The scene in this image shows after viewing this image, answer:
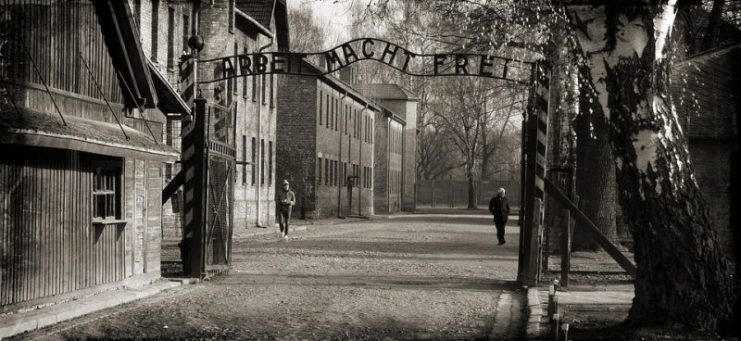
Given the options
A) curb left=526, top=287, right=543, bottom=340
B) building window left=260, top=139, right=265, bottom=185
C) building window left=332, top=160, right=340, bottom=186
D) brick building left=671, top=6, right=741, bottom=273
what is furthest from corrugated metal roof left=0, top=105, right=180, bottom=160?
building window left=332, top=160, right=340, bottom=186

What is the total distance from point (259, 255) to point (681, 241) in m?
15.9

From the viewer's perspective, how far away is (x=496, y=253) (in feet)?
93.9

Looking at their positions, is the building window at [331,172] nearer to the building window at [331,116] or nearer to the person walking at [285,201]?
the building window at [331,116]

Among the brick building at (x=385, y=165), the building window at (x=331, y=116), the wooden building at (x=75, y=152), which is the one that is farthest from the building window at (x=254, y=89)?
the brick building at (x=385, y=165)

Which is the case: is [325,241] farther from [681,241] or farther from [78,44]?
[681,241]

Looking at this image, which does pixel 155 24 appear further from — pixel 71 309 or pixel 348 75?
pixel 348 75

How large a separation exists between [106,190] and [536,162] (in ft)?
23.1

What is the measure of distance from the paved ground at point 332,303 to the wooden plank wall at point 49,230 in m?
0.84

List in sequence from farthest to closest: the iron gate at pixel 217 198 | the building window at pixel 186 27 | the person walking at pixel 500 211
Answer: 1. the building window at pixel 186 27
2. the person walking at pixel 500 211
3. the iron gate at pixel 217 198

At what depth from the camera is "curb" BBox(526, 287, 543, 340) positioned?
11672 millimetres

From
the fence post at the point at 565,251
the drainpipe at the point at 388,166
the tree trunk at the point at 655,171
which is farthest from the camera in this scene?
the drainpipe at the point at 388,166

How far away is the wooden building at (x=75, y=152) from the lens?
42.1 ft

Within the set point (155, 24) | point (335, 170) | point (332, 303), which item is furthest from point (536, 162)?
point (335, 170)

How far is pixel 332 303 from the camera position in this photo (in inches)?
591
